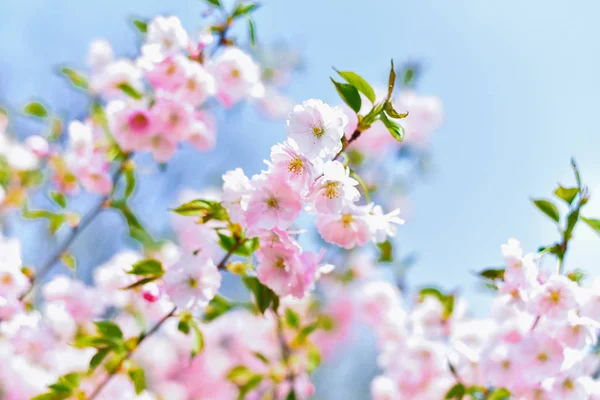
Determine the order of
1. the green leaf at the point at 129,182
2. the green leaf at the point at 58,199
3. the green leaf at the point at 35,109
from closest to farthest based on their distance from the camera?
the green leaf at the point at 129,182 < the green leaf at the point at 58,199 < the green leaf at the point at 35,109

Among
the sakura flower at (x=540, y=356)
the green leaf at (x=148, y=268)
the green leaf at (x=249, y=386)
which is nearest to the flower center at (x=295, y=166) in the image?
the green leaf at (x=148, y=268)

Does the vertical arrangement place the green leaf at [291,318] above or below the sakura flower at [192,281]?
above

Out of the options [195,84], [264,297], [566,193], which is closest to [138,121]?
[195,84]

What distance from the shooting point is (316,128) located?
1.00 metres

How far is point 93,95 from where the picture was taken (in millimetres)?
2367

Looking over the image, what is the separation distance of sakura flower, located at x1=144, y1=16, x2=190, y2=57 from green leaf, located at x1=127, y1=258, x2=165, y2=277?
0.75 m

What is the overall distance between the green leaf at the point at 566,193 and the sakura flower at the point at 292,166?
2.10 feet

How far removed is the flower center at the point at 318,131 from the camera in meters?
1.00

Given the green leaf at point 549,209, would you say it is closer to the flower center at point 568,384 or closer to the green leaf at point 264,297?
the flower center at point 568,384

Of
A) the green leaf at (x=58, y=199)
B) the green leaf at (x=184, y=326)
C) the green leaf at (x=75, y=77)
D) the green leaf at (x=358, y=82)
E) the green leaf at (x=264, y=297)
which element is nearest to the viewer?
the green leaf at (x=358, y=82)

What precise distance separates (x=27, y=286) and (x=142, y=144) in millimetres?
601

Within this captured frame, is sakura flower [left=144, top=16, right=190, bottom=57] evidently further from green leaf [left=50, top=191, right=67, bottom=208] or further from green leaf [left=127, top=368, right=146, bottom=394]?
green leaf [left=127, top=368, right=146, bottom=394]

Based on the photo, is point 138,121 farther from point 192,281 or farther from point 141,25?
point 192,281

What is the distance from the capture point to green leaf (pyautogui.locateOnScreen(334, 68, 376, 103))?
111 cm
